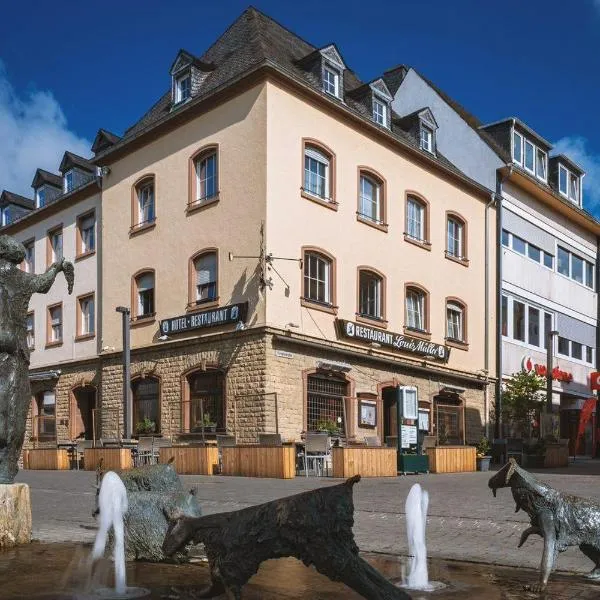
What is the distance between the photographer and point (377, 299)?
2734 cm

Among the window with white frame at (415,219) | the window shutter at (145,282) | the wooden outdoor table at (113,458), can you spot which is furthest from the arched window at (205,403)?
the window with white frame at (415,219)

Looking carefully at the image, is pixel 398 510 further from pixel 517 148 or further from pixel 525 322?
pixel 517 148

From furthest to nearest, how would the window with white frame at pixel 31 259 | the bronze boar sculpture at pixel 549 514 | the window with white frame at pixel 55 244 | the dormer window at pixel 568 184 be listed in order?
the dormer window at pixel 568 184, the window with white frame at pixel 31 259, the window with white frame at pixel 55 244, the bronze boar sculpture at pixel 549 514

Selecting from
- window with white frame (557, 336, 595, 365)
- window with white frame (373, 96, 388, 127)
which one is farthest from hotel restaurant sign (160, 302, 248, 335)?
window with white frame (557, 336, 595, 365)

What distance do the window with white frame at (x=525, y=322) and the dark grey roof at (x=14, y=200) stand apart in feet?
71.8

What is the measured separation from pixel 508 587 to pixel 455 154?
29427 millimetres

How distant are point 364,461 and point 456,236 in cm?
1465

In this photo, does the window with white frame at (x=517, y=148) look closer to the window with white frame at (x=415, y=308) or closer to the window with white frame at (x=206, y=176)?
the window with white frame at (x=415, y=308)

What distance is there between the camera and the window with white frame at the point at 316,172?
2517cm

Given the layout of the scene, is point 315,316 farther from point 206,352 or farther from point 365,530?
point 365,530

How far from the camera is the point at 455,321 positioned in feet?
103

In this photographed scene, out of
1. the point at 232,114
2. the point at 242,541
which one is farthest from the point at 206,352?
the point at 242,541

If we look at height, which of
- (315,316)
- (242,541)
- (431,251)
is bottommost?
(242,541)

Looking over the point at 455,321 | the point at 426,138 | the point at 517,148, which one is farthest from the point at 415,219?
the point at 517,148
